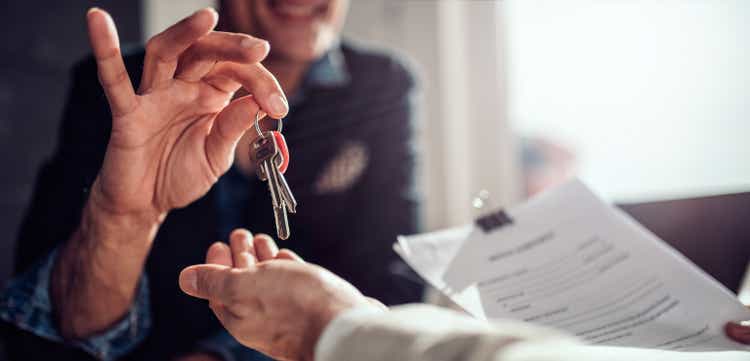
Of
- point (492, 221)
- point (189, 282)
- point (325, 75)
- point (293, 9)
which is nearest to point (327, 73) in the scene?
point (325, 75)

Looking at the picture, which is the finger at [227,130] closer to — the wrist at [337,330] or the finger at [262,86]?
the finger at [262,86]

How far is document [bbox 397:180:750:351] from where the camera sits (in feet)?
1.17

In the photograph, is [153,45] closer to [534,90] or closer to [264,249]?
[264,249]

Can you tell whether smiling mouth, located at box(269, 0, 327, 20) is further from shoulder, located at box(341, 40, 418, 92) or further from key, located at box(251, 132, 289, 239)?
key, located at box(251, 132, 289, 239)

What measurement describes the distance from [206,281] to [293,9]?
0.65 m

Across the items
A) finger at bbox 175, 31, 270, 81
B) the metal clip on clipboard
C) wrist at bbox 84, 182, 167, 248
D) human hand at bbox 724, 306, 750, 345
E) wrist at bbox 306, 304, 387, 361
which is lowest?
human hand at bbox 724, 306, 750, 345

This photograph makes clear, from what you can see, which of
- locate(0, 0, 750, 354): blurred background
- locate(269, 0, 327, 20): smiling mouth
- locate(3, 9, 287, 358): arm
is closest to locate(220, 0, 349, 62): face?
locate(269, 0, 327, 20): smiling mouth

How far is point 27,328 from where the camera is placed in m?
0.47

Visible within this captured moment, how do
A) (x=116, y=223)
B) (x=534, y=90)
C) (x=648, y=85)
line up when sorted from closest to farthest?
1. (x=116, y=223)
2. (x=648, y=85)
3. (x=534, y=90)

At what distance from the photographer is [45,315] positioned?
0.48m

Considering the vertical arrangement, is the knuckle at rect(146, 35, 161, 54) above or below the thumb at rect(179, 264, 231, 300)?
above

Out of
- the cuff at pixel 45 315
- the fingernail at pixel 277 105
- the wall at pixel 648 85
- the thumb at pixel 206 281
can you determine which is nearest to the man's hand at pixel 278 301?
the thumb at pixel 206 281

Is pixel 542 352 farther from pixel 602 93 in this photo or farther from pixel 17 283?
pixel 602 93

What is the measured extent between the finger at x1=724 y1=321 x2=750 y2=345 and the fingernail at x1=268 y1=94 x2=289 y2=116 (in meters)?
0.33
